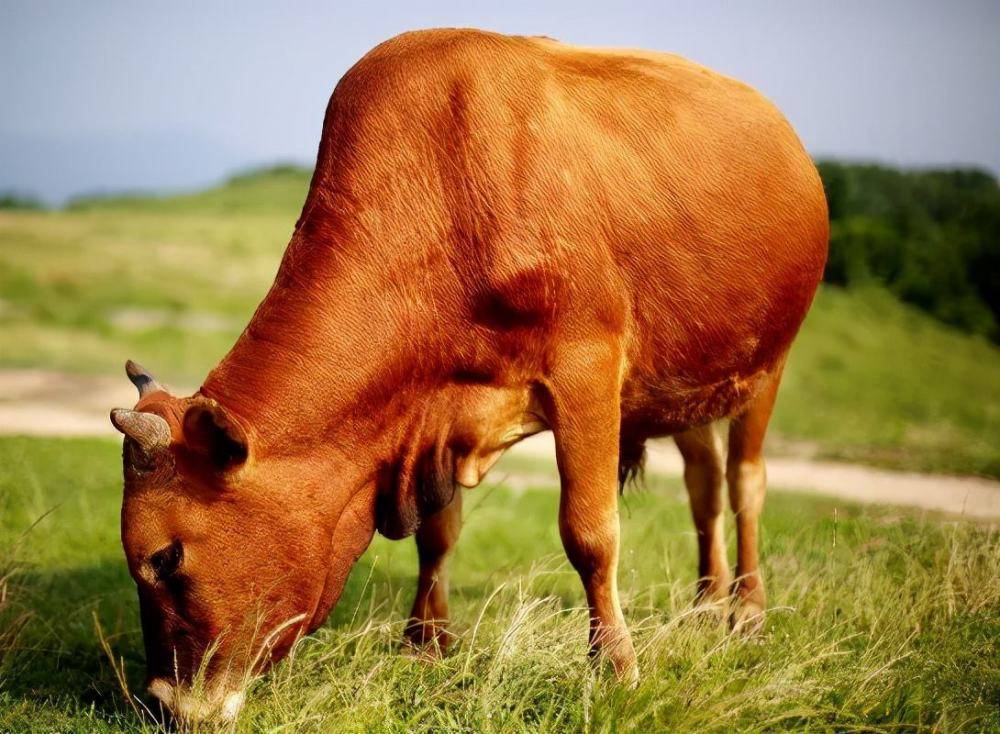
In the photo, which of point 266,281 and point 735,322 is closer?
point 735,322

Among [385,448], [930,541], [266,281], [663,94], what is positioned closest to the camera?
[385,448]

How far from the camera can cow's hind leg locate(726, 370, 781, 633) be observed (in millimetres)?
6195

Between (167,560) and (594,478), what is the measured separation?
1734 millimetres

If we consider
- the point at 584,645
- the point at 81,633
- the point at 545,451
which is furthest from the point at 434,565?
A: the point at 545,451

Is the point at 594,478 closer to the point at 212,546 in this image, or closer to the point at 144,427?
the point at 212,546

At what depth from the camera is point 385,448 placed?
4559 millimetres

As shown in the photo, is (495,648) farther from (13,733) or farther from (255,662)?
(13,733)

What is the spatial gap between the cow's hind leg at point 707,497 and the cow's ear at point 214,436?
3.11 metres

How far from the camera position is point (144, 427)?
158 inches

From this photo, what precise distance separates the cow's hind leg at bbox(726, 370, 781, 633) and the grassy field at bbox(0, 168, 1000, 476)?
20.0ft

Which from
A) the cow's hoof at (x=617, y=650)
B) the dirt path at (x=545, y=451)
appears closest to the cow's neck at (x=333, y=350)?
the cow's hoof at (x=617, y=650)

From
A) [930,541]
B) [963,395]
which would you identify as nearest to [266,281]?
[963,395]

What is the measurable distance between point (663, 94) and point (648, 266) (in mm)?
924

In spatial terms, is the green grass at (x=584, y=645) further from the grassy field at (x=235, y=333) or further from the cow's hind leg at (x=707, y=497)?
the grassy field at (x=235, y=333)
